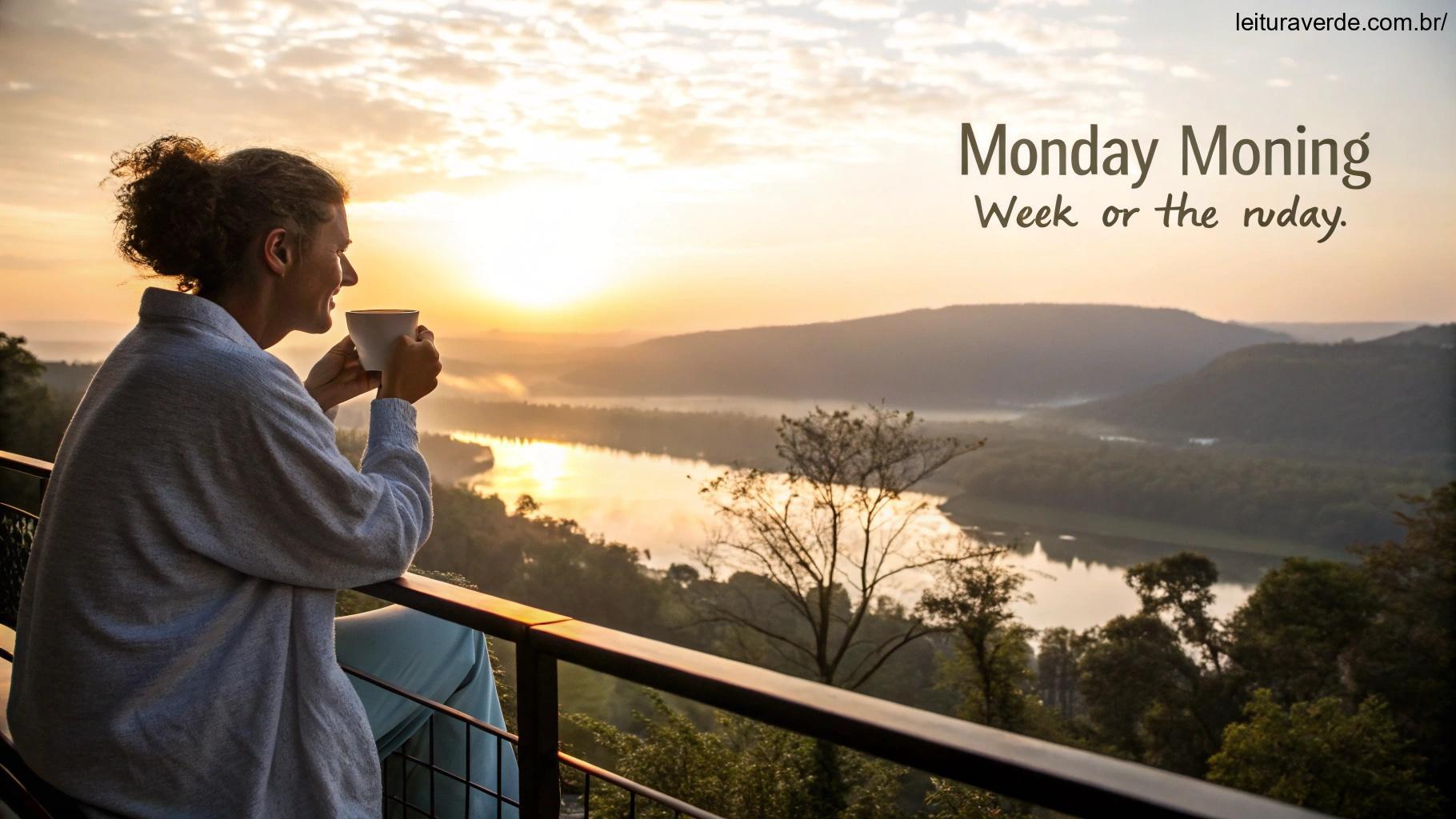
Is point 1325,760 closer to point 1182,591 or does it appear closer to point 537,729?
point 1182,591

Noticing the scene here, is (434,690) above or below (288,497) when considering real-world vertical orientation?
below

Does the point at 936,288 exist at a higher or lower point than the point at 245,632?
higher

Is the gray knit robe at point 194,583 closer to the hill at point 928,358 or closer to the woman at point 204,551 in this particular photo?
the woman at point 204,551

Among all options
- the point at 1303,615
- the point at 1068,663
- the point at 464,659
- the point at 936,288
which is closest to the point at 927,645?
the point at 1068,663

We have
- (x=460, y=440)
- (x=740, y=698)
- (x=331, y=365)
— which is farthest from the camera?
(x=460, y=440)

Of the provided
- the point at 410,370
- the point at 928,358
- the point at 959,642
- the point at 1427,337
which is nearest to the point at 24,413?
the point at 959,642

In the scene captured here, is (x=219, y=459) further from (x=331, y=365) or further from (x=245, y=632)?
(x=331, y=365)
